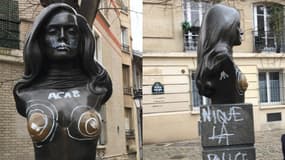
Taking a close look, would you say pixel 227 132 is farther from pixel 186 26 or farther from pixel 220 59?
pixel 186 26

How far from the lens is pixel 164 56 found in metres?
11.7

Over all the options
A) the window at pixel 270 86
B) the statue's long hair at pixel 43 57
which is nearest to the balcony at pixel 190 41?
the window at pixel 270 86

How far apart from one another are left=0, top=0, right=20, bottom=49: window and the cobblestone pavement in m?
Answer: 3.61

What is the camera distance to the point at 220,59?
169 inches

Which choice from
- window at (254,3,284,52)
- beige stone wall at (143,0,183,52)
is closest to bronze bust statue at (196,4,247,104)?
beige stone wall at (143,0,183,52)

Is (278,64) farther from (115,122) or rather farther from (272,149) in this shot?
(115,122)

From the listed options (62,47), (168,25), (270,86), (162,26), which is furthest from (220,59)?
(270,86)

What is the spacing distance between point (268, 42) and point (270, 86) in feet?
4.68

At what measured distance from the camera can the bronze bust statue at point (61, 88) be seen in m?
2.98

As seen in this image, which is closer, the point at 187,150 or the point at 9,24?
the point at 187,150

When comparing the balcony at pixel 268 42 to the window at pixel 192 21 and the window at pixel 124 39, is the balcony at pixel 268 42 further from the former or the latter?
the window at pixel 124 39

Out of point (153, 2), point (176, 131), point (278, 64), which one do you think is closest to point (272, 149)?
point (176, 131)

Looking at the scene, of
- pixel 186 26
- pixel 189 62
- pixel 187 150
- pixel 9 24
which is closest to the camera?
pixel 187 150

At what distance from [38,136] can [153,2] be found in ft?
22.6
